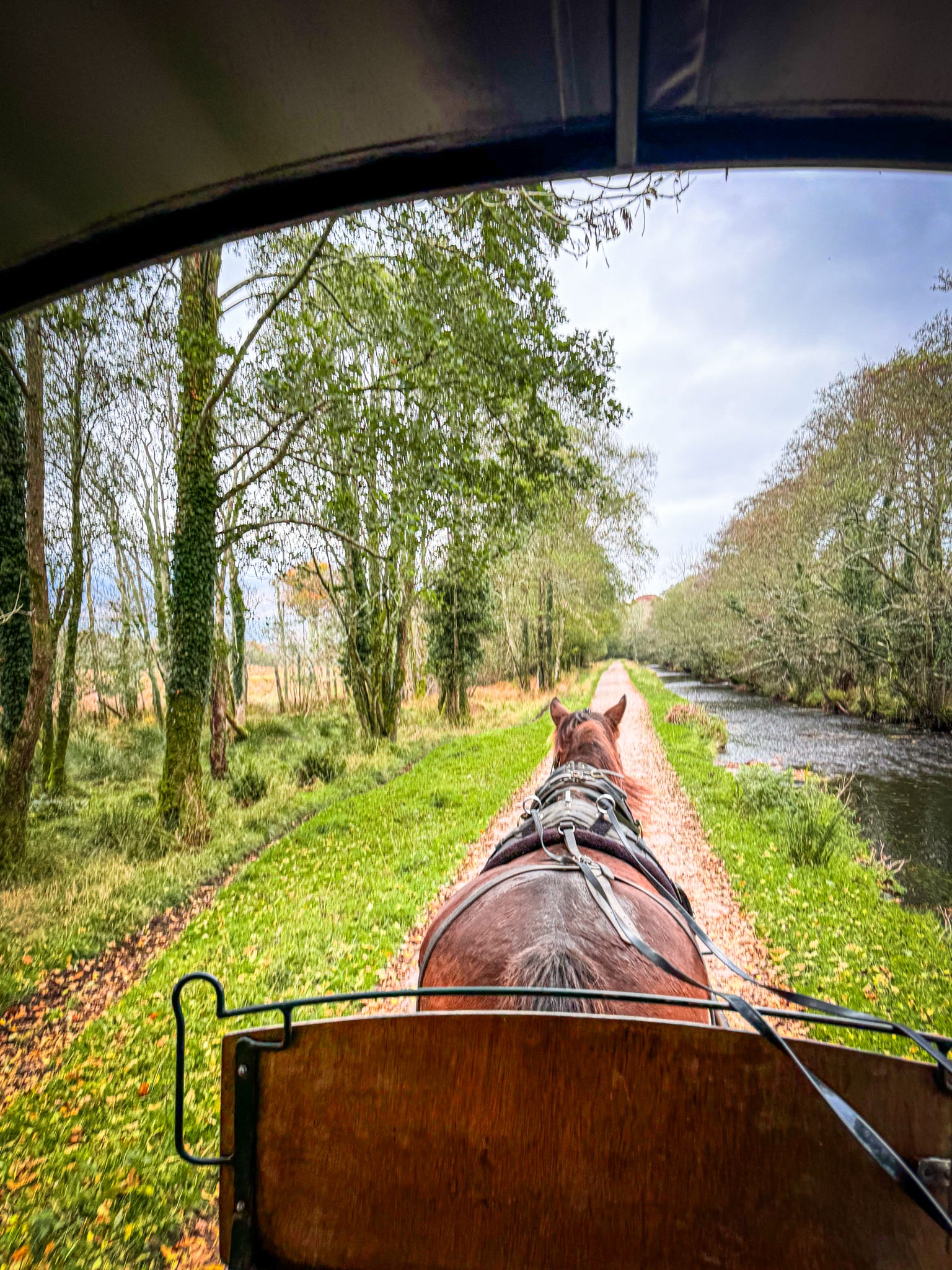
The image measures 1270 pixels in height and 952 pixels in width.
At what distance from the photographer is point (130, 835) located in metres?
6.68

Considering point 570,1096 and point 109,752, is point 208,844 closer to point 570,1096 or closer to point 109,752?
point 570,1096

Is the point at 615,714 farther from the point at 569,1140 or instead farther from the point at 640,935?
the point at 569,1140

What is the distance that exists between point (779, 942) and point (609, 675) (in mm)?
34991

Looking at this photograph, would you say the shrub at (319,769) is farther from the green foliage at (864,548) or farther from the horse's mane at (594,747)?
the green foliage at (864,548)

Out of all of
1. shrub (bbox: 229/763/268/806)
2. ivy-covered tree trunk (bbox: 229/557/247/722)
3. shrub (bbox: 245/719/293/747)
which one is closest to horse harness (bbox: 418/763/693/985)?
shrub (bbox: 229/763/268/806)

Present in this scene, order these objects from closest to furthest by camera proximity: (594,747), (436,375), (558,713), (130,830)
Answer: (594,747) → (558,713) → (436,375) → (130,830)

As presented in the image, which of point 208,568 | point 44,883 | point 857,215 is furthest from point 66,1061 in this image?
point 857,215

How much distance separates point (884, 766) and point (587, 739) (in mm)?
11425

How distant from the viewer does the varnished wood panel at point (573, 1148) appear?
1107 millimetres

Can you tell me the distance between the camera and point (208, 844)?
6.89 m

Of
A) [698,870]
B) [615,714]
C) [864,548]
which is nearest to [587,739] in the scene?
[615,714]

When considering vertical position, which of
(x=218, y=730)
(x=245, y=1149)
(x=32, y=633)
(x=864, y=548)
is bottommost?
(x=218, y=730)

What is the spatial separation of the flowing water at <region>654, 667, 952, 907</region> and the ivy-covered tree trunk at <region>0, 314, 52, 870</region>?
1014cm

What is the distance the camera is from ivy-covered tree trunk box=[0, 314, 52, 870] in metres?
5.81
